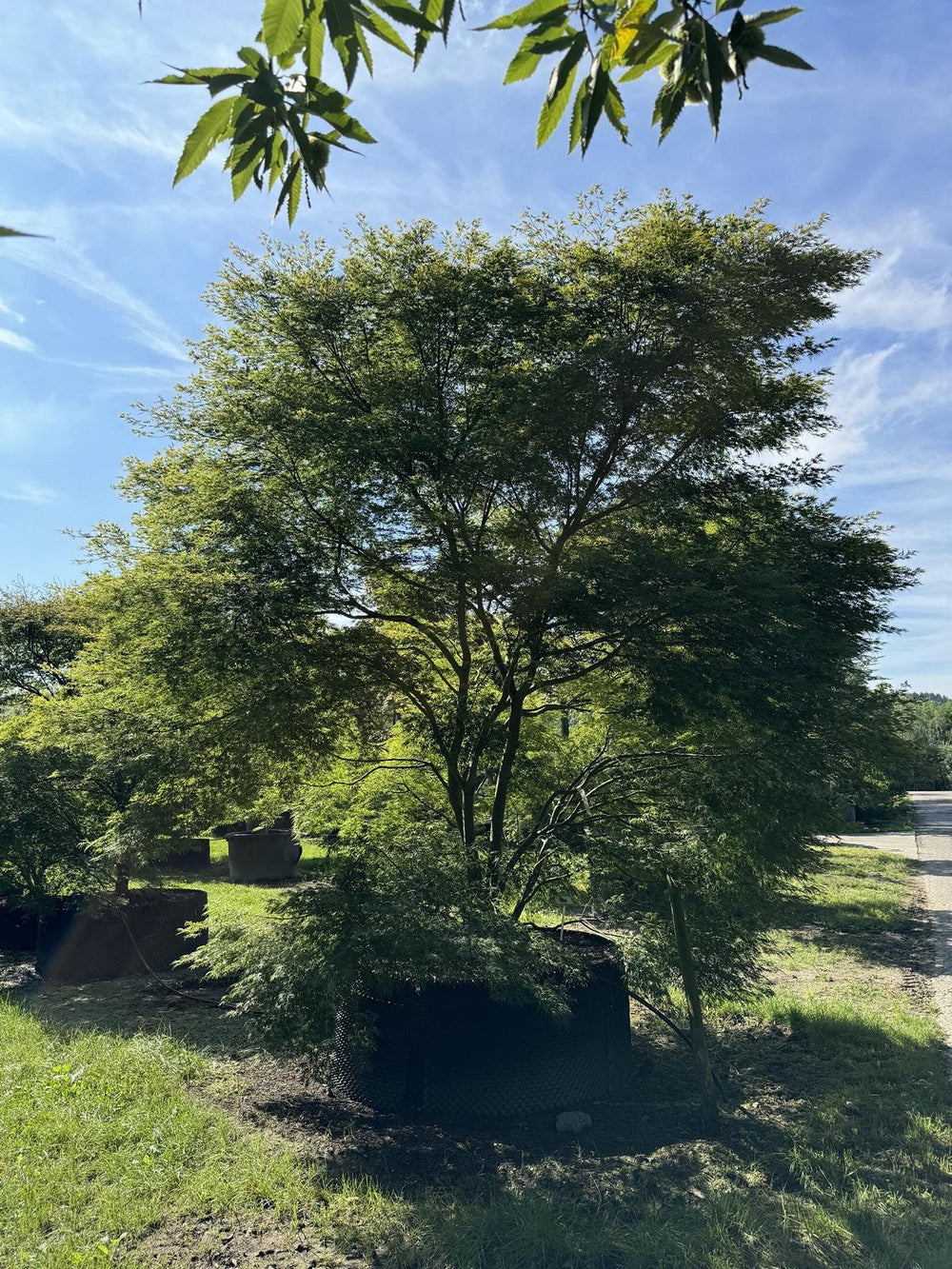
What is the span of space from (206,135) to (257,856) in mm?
17572

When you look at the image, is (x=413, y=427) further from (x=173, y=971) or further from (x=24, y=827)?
(x=173, y=971)

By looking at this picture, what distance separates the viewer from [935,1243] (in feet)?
12.5

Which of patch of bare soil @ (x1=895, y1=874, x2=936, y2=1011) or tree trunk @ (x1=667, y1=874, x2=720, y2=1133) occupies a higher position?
tree trunk @ (x1=667, y1=874, x2=720, y2=1133)

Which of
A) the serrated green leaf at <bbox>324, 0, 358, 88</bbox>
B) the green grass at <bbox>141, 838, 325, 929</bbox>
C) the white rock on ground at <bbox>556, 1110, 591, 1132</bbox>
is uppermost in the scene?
the serrated green leaf at <bbox>324, 0, 358, 88</bbox>

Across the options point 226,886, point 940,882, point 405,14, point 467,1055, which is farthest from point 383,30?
point 940,882

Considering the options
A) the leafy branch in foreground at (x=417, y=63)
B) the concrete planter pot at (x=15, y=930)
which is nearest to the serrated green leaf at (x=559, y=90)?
the leafy branch in foreground at (x=417, y=63)

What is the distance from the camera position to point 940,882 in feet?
57.5

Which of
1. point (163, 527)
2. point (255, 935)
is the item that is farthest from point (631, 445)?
point (255, 935)

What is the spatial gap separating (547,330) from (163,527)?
369cm

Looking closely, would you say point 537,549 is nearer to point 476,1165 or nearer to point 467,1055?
point 467,1055

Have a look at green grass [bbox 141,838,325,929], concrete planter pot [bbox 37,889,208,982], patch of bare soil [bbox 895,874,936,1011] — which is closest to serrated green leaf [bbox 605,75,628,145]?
patch of bare soil [bbox 895,874,936,1011]

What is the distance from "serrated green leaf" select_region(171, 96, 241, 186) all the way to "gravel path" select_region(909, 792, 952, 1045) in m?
8.22

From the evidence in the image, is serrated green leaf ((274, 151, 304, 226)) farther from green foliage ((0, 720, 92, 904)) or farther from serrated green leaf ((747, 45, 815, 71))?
green foliage ((0, 720, 92, 904))

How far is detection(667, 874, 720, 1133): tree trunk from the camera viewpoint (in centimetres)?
537
